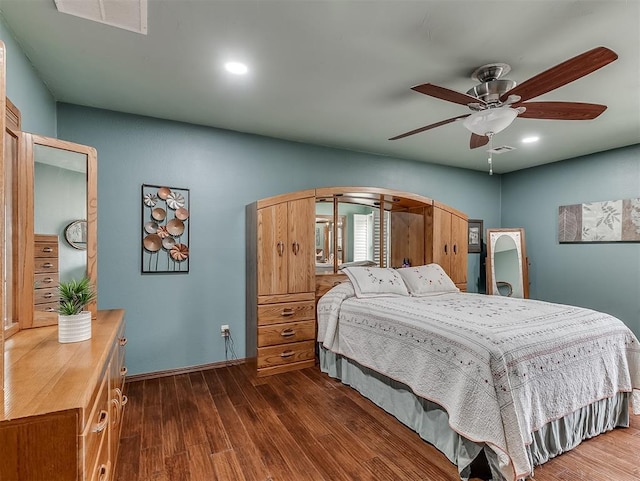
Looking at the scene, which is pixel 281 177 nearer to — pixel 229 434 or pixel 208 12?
pixel 208 12

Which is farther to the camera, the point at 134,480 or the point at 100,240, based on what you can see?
the point at 100,240

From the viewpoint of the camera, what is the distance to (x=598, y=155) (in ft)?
14.4

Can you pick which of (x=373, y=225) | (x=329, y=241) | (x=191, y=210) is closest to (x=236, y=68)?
(x=191, y=210)

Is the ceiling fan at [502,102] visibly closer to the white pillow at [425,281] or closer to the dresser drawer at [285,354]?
the white pillow at [425,281]

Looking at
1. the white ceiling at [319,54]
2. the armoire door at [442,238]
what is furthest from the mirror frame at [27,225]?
the armoire door at [442,238]

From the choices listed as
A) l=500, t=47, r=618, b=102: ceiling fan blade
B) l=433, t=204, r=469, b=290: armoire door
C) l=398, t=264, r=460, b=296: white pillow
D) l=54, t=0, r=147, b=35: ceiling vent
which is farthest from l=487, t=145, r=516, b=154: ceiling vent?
l=54, t=0, r=147, b=35: ceiling vent

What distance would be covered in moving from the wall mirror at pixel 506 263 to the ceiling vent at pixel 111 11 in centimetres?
514

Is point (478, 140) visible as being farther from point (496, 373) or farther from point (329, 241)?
point (496, 373)

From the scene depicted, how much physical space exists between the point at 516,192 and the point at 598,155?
1.23 m

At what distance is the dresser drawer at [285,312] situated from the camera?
3.24 m

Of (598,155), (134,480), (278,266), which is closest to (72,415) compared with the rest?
(134,480)

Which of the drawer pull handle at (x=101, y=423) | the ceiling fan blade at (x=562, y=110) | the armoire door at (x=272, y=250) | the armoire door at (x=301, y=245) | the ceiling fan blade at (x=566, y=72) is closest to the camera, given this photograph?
the drawer pull handle at (x=101, y=423)

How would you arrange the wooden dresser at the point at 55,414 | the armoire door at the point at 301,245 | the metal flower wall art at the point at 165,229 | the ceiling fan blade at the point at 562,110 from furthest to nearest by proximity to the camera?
the armoire door at the point at 301,245, the metal flower wall art at the point at 165,229, the ceiling fan blade at the point at 562,110, the wooden dresser at the point at 55,414

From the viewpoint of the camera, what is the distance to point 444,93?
79.0 inches
